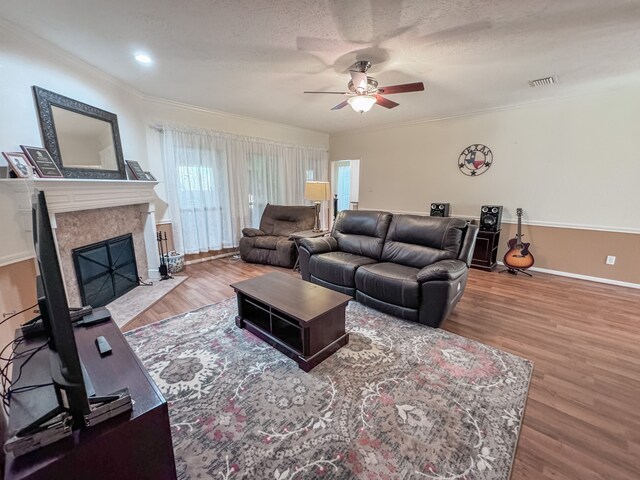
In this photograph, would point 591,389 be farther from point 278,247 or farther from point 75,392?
point 278,247

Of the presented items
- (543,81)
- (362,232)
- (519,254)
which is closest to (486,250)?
(519,254)

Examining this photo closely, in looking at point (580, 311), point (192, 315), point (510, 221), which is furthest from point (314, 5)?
point (510, 221)

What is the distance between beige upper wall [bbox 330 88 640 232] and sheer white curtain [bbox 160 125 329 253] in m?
2.23

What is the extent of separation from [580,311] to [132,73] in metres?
5.45

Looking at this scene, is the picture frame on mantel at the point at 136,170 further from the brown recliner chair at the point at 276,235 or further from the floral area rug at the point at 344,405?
the floral area rug at the point at 344,405

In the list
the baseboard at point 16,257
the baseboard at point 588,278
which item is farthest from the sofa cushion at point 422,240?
the baseboard at point 16,257

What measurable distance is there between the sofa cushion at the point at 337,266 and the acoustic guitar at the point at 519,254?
2.32m

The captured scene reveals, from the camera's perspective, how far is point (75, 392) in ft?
2.78

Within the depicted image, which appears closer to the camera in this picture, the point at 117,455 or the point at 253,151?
the point at 117,455

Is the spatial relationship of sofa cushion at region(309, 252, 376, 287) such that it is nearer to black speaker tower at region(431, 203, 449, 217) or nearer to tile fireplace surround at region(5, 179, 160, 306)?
black speaker tower at region(431, 203, 449, 217)

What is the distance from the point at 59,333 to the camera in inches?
29.9

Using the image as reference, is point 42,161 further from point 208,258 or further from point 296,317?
point 208,258

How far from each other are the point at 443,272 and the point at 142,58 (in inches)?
135

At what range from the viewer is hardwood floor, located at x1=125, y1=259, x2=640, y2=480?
1387 millimetres
